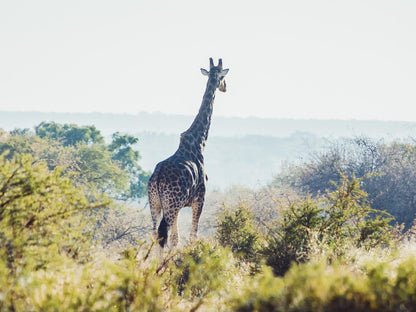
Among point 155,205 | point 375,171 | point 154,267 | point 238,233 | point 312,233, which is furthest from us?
point 375,171

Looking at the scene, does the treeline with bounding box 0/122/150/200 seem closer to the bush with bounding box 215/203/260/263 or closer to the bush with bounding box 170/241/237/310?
the bush with bounding box 215/203/260/263

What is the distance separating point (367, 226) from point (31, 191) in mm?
6104

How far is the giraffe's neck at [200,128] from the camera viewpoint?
472 inches

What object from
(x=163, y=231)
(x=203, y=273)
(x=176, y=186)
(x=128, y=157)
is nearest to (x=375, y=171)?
(x=176, y=186)

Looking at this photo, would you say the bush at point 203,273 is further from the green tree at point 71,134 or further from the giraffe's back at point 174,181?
the green tree at point 71,134

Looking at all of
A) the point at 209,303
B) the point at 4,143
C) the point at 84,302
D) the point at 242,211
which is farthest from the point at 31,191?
the point at 4,143

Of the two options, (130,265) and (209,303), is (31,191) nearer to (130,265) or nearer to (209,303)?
(130,265)

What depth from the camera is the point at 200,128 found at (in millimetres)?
12625

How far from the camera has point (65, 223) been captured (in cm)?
624

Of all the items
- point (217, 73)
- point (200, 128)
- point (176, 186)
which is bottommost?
point (176, 186)

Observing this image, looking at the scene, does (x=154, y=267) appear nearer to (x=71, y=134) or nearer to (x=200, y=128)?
(x=200, y=128)

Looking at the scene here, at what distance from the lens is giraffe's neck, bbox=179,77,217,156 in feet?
39.3

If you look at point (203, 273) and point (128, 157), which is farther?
point (128, 157)

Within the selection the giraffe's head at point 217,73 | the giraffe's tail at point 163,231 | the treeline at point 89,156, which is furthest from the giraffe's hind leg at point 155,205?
the treeline at point 89,156
